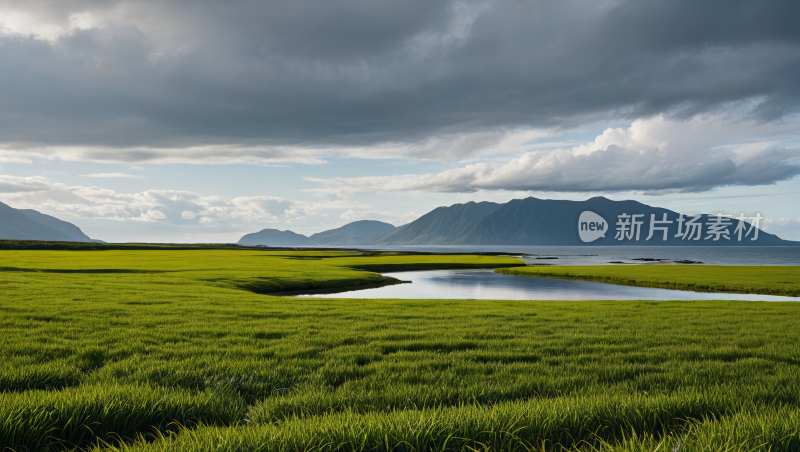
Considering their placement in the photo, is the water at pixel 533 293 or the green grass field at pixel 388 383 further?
the water at pixel 533 293

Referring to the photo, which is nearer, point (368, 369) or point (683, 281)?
point (368, 369)

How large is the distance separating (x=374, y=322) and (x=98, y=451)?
11.4 m

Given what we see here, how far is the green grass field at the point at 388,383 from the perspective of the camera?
12.7ft

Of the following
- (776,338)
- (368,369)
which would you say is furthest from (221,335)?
(776,338)

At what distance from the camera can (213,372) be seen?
24.1ft

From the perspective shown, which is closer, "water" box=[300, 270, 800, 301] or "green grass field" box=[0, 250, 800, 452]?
"green grass field" box=[0, 250, 800, 452]

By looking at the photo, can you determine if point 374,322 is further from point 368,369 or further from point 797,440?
point 797,440

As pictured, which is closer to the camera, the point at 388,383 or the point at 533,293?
the point at 388,383

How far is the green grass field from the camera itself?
387 cm

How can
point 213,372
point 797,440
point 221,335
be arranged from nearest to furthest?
point 797,440 < point 213,372 < point 221,335

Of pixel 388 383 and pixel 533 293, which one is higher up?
pixel 388 383

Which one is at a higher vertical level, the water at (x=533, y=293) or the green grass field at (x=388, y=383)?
the green grass field at (x=388, y=383)

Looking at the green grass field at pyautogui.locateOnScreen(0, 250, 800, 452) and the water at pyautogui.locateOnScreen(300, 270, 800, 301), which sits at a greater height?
the green grass field at pyautogui.locateOnScreen(0, 250, 800, 452)

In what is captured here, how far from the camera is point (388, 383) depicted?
21.8ft
